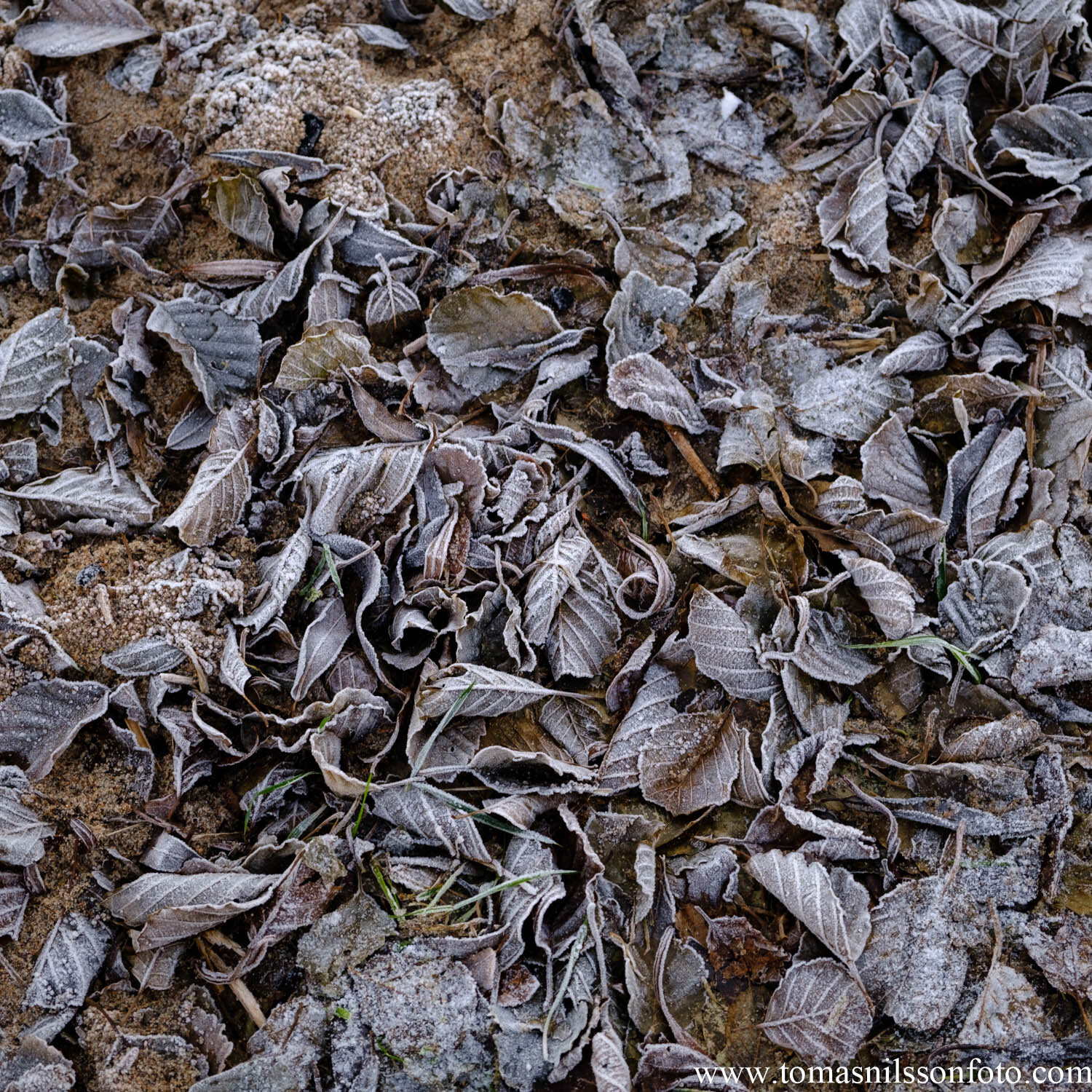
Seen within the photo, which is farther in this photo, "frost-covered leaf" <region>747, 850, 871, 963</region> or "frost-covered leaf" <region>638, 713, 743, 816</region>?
"frost-covered leaf" <region>638, 713, 743, 816</region>

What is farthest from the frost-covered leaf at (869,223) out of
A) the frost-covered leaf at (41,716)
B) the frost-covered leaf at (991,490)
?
the frost-covered leaf at (41,716)

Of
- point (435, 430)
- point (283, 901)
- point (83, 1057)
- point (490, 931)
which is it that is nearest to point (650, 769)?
point (490, 931)

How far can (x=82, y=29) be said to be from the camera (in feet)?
10.5

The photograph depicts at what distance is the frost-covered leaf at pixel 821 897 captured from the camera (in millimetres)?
2236

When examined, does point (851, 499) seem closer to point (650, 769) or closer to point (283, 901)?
point (650, 769)

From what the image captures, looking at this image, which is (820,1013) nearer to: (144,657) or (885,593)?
(885,593)

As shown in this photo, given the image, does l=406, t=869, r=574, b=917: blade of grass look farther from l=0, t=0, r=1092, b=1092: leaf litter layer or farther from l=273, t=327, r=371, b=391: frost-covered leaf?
l=273, t=327, r=371, b=391: frost-covered leaf

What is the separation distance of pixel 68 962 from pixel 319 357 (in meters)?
1.78

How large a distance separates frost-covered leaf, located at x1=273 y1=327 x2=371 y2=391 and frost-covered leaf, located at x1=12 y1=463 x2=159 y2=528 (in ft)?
1.81

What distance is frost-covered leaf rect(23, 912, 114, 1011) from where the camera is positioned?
219 cm

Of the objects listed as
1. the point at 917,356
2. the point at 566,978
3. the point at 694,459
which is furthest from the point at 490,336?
the point at 566,978

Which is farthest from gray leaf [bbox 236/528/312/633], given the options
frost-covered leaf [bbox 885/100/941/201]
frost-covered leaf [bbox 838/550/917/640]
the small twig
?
frost-covered leaf [bbox 885/100/941/201]

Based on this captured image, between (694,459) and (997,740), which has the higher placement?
(694,459)

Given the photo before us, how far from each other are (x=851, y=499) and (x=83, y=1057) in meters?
2.51
